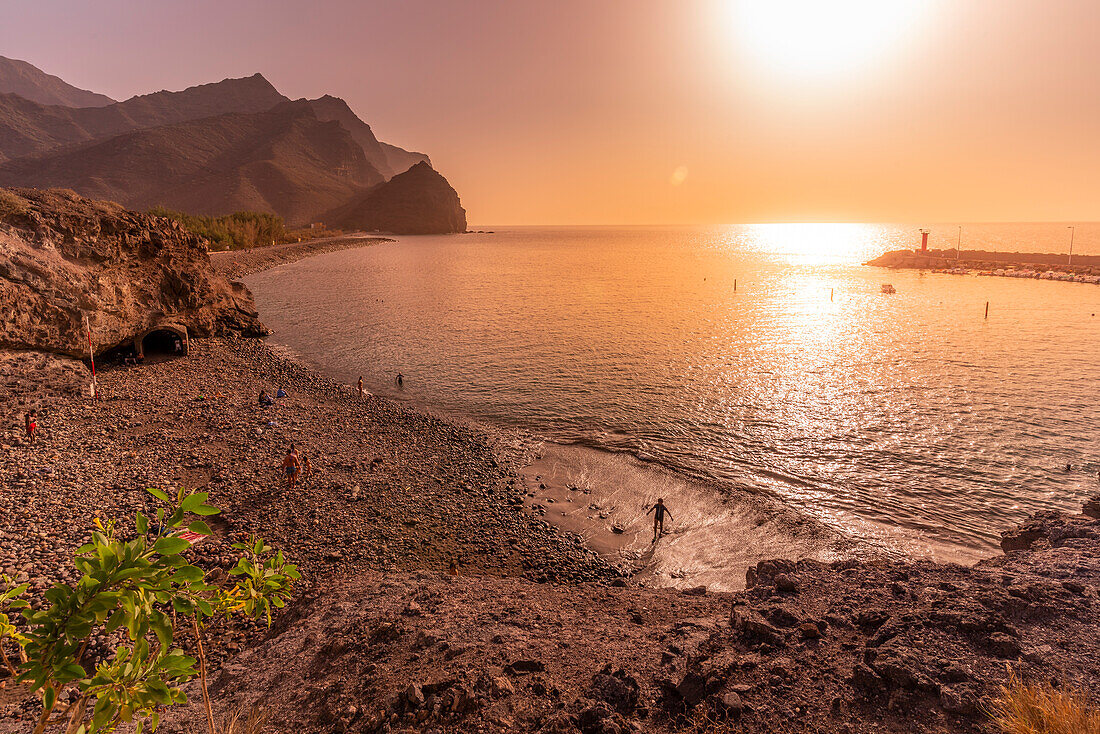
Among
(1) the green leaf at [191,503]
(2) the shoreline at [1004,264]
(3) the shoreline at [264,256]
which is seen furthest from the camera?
(2) the shoreline at [1004,264]

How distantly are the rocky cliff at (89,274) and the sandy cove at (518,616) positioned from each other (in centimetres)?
647

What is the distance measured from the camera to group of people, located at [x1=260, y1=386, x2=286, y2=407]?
26.5m

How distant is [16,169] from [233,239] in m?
160

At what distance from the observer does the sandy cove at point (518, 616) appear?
7.25 meters

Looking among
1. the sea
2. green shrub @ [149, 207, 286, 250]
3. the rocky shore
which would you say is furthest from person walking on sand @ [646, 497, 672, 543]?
the rocky shore

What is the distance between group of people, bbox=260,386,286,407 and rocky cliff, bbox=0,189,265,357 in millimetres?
9558

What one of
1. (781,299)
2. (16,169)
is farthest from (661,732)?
(16,169)

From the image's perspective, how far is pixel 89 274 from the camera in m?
27.5

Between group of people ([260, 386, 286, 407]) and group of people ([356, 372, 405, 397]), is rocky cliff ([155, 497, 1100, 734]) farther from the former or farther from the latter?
group of people ([356, 372, 405, 397])

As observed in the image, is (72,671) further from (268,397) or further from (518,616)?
(268,397)

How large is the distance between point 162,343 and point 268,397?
1510cm

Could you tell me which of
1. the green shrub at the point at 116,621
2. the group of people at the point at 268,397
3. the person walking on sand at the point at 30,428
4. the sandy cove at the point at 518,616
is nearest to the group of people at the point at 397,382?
the group of people at the point at 268,397

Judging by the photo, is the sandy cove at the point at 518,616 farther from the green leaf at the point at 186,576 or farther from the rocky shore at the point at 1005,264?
the rocky shore at the point at 1005,264

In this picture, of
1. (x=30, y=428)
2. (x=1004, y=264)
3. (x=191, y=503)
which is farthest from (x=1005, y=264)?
(x=30, y=428)
